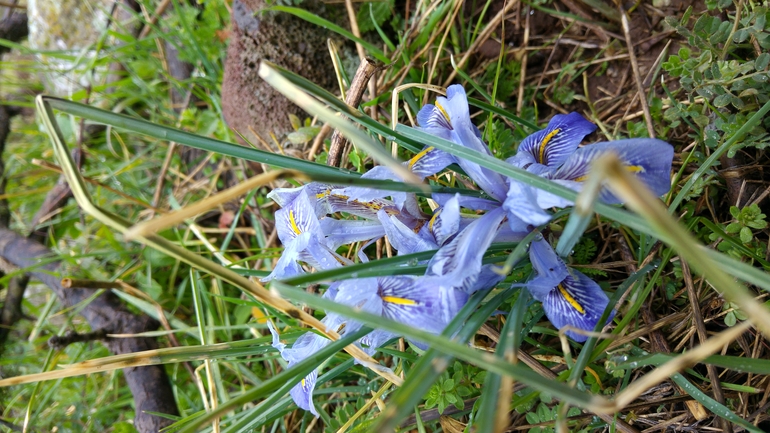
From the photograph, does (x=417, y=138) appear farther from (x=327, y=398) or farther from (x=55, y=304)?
(x=55, y=304)

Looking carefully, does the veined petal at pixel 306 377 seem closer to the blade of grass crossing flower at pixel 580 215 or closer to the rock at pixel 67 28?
the blade of grass crossing flower at pixel 580 215

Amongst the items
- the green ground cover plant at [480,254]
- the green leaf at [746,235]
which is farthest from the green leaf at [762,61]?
the green leaf at [746,235]

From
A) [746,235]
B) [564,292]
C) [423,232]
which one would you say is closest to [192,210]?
[423,232]

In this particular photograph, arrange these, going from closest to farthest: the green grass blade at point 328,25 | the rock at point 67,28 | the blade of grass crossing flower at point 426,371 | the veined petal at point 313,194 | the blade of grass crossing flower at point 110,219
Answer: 1. the blade of grass crossing flower at point 426,371
2. the blade of grass crossing flower at point 110,219
3. the veined petal at point 313,194
4. the green grass blade at point 328,25
5. the rock at point 67,28

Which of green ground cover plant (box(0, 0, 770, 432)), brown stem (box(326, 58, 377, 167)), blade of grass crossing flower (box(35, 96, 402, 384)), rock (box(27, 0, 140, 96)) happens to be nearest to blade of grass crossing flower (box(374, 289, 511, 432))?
green ground cover plant (box(0, 0, 770, 432))

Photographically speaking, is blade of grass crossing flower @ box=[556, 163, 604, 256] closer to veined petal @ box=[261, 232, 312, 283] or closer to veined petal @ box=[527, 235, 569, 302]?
veined petal @ box=[527, 235, 569, 302]

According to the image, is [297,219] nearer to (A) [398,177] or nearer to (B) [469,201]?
(A) [398,177]
